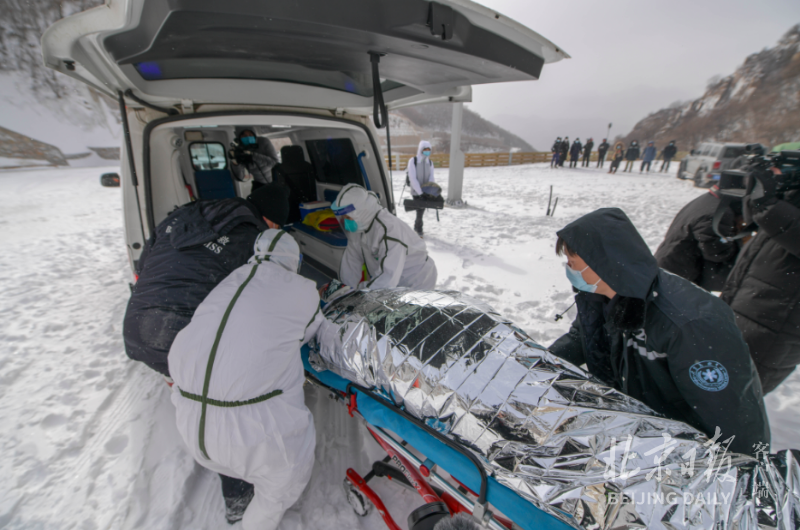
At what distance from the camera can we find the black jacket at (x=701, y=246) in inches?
84.9

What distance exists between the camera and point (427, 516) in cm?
127

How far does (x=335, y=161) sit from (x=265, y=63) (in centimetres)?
245

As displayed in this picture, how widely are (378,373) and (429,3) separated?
4.74ft

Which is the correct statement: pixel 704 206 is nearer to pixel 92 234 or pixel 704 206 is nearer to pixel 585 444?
pixel 585 444

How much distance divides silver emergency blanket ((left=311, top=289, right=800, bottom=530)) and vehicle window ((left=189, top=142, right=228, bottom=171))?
4202mm

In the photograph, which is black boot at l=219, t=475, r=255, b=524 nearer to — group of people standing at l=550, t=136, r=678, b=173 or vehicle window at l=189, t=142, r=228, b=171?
vehicle window at l=189, t=142, r=228, b=171

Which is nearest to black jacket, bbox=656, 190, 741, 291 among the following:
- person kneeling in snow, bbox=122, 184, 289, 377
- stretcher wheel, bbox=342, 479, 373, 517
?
stretcher wheel, bbox=342, 479, 373, 517

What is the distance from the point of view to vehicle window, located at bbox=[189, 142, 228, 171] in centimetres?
435

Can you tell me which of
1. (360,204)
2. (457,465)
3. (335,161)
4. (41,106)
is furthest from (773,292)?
(41,106)

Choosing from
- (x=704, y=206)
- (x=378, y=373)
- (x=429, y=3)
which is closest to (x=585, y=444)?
(x=378, y=373)

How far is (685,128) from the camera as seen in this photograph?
27.3 meters

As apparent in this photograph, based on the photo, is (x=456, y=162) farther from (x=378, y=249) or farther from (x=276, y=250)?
(x=276, y=250)

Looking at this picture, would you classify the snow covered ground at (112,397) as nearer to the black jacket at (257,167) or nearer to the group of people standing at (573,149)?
the black jacket at (257,167)

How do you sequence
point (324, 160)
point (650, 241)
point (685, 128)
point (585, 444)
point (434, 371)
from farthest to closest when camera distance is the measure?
1. point (685, 128)
2. point (650, 241)
3. point (324, 160)
4. point (434, 371)
5. point (585, 444)
